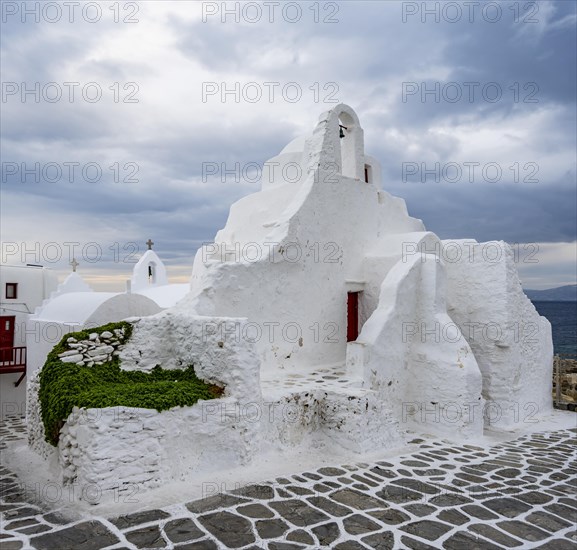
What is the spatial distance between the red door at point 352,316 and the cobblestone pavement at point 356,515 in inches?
166

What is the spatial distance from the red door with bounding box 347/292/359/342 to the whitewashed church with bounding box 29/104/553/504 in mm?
51

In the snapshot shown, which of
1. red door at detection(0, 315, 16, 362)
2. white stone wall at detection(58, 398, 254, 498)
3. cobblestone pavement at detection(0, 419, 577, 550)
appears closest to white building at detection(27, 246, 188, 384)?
red door at detection(0, 315, 16, 362)

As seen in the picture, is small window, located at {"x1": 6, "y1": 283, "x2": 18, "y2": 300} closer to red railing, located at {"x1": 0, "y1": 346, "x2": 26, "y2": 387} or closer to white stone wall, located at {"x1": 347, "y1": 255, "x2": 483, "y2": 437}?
red railing, located at {"x1": 0, "y1": 346, "x2": 26, "y2": 387}

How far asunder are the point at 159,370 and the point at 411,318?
18.6 ft

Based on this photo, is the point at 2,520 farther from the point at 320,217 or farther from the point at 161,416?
the point at 320,217

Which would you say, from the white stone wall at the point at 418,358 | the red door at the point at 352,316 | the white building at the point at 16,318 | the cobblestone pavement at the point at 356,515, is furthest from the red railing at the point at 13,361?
the white stone wall at the point at 418,358

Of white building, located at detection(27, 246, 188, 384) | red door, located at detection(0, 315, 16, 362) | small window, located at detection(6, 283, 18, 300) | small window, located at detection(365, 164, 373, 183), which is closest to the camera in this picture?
white building, located at detection(27, 246, 188, 384)

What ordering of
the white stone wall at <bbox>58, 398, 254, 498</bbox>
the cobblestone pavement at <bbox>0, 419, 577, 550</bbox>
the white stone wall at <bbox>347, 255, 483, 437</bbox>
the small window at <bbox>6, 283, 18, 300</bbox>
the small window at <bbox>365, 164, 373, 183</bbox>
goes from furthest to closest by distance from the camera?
the small window at <bbox>6, 283, 18, 300</bbox>
the small window at <bbox>365, 164, 373, 183</bbox>
the white stone wall at <bbox>347, 255, 483, 437</bbox>
the white stone wall at <bbox>58, 398, 254, 498</bbox>
the cobblestone pavement at <bbox>0, 419, 577, 550</bbox>

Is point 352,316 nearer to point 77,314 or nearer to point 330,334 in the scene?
point 330,334

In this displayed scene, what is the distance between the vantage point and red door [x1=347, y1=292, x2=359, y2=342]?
12.1m

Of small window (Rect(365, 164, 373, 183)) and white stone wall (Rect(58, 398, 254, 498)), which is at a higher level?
small window (Rect(365, 164, 373, 183))

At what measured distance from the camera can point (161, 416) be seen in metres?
6.81

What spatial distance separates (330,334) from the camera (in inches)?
451

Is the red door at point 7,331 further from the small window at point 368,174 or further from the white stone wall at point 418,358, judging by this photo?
the small window at point 368,174
